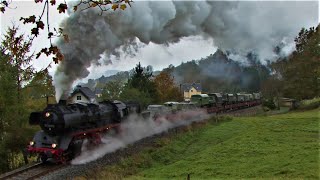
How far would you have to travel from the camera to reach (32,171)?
15.6 metres

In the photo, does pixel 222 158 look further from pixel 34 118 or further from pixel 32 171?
pixel 34 118

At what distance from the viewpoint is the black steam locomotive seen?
1694 cm

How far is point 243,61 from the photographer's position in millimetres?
102875

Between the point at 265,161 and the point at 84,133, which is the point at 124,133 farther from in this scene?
the point at 265,161

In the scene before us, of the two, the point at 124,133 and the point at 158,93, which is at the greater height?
the point at 158,93

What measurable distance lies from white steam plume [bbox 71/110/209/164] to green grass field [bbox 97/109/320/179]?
7.96ft

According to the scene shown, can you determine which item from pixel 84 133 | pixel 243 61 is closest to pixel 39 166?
pixel 84 133

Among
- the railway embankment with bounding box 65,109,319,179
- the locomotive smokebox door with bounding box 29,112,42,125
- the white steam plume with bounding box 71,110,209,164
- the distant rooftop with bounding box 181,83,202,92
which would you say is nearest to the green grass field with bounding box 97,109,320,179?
the railway embankment with bounding box 65,109,319,179

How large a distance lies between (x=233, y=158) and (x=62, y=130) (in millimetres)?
7991

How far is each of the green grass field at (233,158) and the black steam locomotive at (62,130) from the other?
3002 mm

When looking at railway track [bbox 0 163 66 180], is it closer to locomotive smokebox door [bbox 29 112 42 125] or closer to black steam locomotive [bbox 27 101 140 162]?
black steam locomotive [bbox 27 101 140 162]

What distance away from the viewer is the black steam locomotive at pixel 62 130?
667 inches

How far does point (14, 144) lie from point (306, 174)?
47.4 ft

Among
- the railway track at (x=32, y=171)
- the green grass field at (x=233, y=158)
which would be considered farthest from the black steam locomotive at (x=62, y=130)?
the green grass field at (x=233, y=158)
